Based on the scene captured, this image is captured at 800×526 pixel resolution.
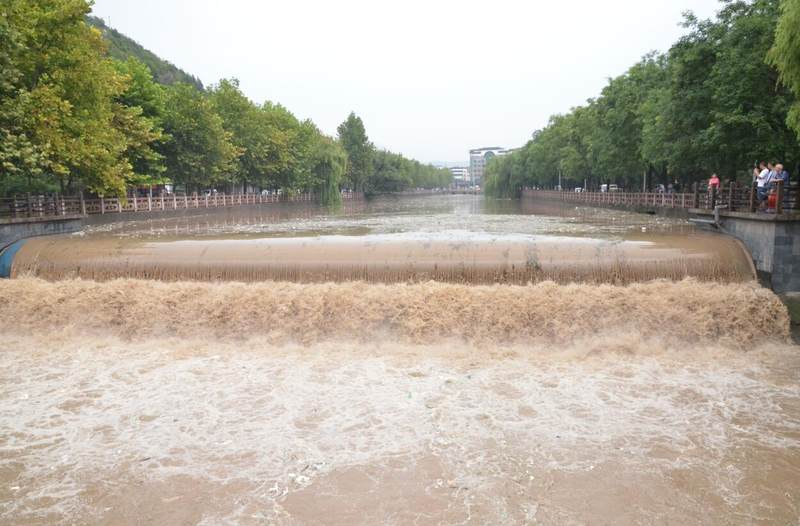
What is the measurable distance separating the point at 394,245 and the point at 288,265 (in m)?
2.54

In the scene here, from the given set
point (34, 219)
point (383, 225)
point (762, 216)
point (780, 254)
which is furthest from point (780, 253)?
point (34, 219)

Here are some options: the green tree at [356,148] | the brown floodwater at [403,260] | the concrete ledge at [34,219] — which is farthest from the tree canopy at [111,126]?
the green tree at [356,148]

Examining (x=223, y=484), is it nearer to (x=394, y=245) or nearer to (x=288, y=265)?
(x=288, y=265)

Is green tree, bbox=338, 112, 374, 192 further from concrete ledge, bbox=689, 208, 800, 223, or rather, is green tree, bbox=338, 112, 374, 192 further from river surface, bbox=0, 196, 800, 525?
river surface, bbox=0, 196, 800, 525

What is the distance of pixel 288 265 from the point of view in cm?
1320

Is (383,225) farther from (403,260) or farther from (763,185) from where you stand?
(763,185)

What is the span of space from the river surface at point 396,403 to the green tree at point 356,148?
81972mm

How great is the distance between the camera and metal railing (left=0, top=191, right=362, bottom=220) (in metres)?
19.6

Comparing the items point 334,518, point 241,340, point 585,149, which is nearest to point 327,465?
point 334,518

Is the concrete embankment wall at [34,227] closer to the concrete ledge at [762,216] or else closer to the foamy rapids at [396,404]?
the foamy rapids at [396,404]

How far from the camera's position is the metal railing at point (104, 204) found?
19.6 m

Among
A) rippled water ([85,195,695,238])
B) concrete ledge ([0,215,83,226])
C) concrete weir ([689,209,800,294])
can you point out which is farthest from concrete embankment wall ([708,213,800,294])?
concrete ledge ([0,215,83,226])

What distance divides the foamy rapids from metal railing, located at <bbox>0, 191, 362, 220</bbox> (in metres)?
7.86

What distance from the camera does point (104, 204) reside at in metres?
30.7
